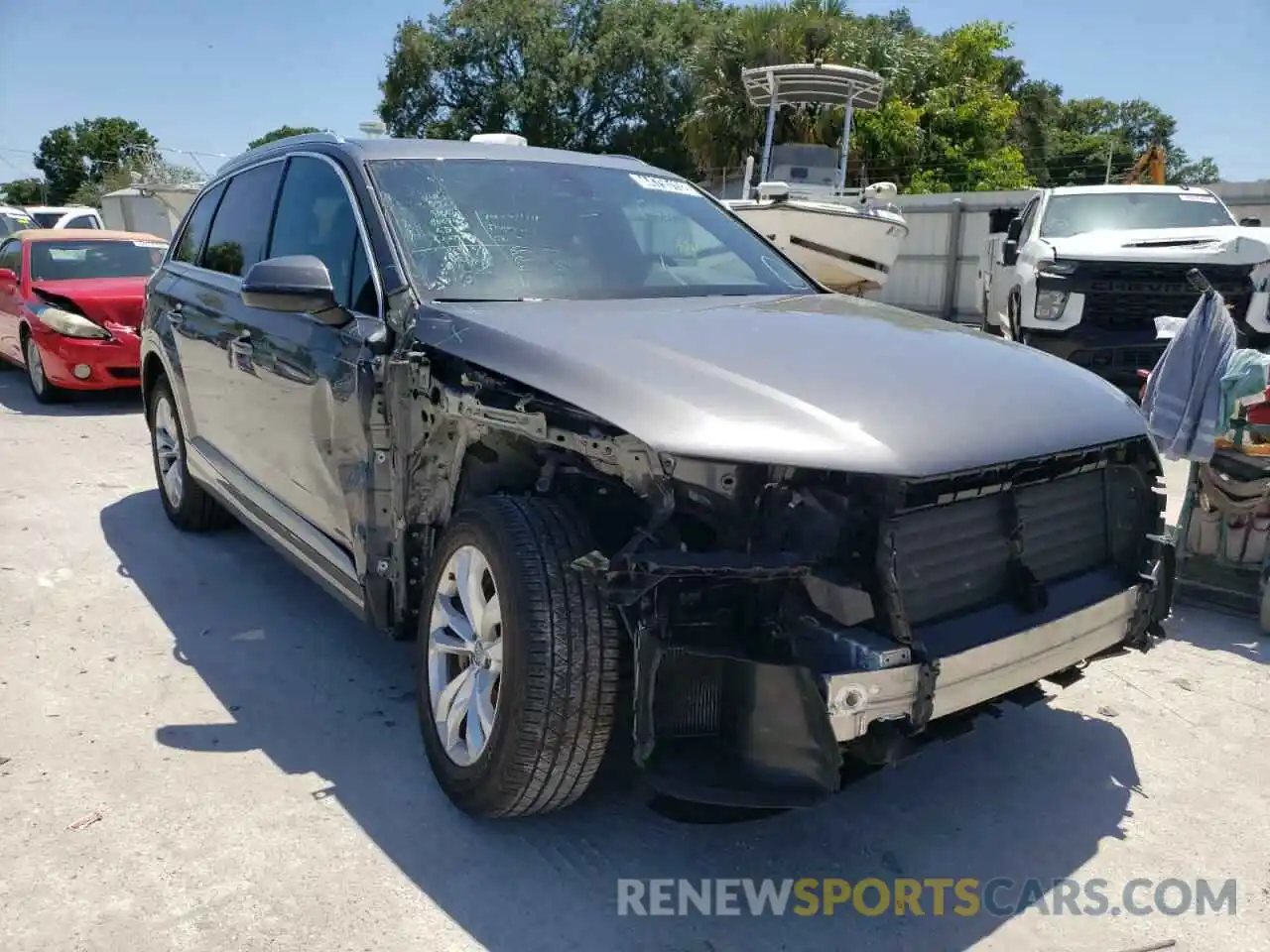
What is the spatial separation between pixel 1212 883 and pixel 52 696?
3.63 metres

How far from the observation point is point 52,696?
363 cm

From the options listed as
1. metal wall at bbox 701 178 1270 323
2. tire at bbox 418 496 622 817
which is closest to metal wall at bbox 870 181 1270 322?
metal wall at bbox 701 178 1270 323

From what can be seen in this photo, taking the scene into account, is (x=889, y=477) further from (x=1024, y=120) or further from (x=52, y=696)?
(x=1024, y=120)

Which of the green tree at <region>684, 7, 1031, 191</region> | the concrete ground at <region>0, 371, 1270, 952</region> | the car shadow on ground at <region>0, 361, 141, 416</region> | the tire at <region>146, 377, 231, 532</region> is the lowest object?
the car shadow on ground at <region>0, 361, 141, 416</region>

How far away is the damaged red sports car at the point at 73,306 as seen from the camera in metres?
9.21

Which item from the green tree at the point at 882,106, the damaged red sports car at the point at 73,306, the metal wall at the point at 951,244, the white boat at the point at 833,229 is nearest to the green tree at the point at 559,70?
the green tree at the point at 882,106

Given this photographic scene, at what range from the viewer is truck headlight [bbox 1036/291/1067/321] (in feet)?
27.7

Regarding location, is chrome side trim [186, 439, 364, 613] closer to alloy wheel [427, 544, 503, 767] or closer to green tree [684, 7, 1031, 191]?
alloy wheel [427, 544, 503, 767]

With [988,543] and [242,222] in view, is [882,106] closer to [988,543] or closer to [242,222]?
[242,222]

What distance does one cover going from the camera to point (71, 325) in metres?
9.22

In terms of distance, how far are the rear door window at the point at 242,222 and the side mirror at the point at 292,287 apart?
1.13 meters

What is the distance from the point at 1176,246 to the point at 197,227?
735cm

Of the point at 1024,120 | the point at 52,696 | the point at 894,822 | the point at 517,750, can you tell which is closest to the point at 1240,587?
the point at 894,822

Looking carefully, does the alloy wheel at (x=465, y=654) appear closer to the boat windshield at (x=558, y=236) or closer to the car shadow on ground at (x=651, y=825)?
the car shadow on ground at (x=651, y=825)
